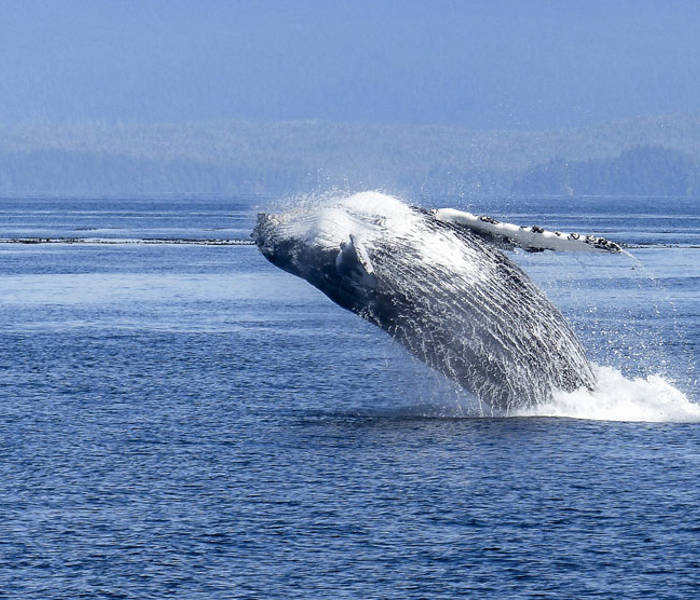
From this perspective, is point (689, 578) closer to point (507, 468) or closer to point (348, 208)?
point (507, 468)

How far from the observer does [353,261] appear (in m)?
17.8

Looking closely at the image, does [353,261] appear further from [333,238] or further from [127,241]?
[127,241]

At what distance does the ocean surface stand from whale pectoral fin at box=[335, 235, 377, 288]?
2265 mm

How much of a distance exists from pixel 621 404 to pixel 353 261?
5.77 meters

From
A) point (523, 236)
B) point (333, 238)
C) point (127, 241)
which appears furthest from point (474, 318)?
point (127, 241)

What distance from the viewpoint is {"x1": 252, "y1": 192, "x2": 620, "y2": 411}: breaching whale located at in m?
18.4

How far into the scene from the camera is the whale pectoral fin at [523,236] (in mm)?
17859

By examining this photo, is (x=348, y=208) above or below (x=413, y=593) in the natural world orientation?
above

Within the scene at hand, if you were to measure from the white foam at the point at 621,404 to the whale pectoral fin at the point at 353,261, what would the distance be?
3803mm

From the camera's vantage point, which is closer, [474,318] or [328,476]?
[328,476]

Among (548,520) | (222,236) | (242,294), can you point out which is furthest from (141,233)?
(548,520)

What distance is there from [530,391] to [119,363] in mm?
13091

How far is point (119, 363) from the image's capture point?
30062mm

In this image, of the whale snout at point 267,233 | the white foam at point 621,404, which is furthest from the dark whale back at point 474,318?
the whale snout at point 267,233
